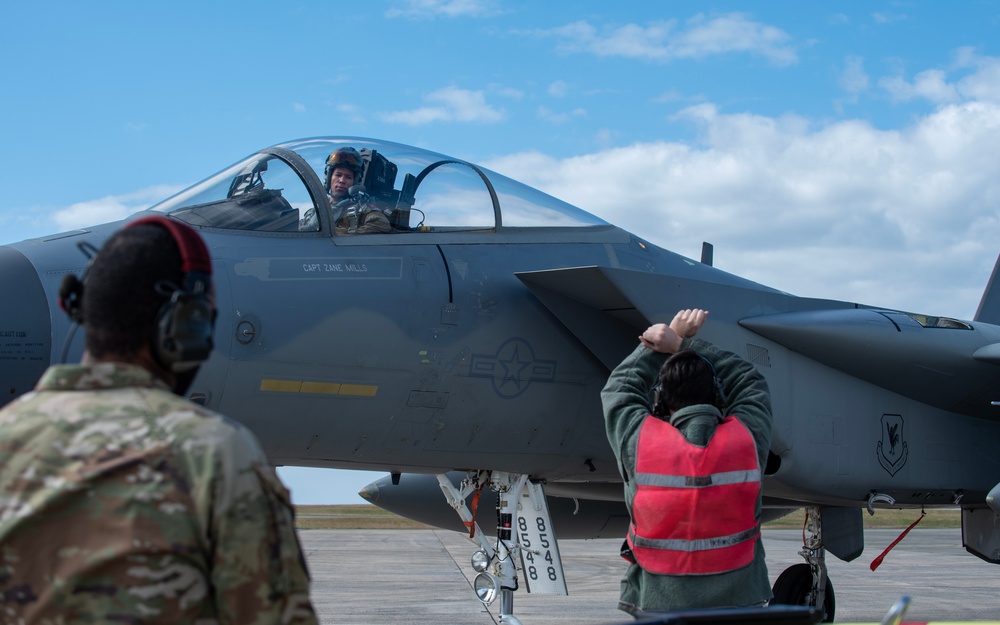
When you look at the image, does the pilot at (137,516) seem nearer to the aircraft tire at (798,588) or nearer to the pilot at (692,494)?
the pilot at (692,494)

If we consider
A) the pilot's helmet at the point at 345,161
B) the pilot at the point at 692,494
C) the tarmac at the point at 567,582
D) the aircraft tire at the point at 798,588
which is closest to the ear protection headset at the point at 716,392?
the pilot at the point at 692,494

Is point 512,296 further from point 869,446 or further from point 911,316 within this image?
point 911,316

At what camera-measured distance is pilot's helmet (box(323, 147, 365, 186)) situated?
18.4 feet

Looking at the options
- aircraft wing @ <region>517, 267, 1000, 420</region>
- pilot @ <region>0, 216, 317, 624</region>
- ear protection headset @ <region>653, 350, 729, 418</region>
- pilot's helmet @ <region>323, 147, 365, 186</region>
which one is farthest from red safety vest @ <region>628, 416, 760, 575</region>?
pilot's helmet @ <region>323, 147, 365, 186</region>

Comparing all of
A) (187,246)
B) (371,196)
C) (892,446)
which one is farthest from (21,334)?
(892,446)

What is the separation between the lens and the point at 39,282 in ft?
14.0

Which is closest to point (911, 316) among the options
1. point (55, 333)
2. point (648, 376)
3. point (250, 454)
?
point (648, 376)

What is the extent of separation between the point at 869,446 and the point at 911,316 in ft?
3.76

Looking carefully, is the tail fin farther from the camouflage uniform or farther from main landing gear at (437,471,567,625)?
the camouflage uniform

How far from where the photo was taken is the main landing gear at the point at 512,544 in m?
5.96

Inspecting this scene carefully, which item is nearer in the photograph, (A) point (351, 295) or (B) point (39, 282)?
(B) point (39, 282)

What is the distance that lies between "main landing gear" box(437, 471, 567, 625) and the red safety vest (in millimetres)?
2477

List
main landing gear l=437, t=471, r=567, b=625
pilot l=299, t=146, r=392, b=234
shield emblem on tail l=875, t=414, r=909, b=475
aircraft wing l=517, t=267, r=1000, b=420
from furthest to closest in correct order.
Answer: shield emblem on tail l=875, t=414, r=909, b=475 → main landing gear l=437, t=471, r=567, b=625 → aircraft wing l=517, t=267, r=1000, b=420 → pilot l=299, t=146, r=392, b=234

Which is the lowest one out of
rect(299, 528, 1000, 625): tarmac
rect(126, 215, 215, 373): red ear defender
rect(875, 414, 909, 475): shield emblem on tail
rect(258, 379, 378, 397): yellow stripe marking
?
rect(299, 528, 1000, 625): tarmac
